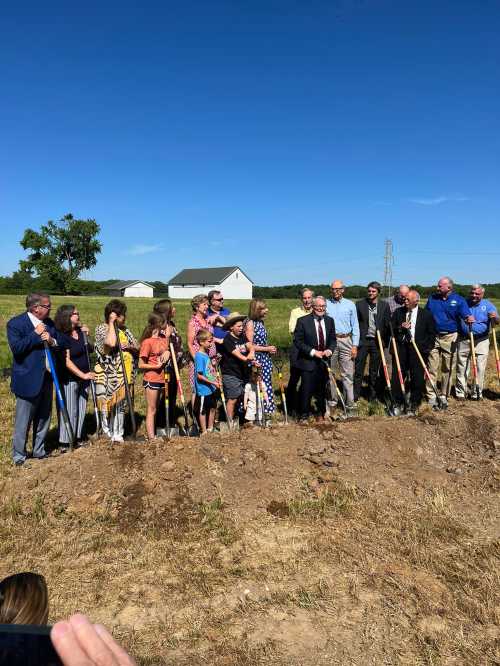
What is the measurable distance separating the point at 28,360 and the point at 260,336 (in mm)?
3452

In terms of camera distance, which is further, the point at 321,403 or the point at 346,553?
the point at 321,403

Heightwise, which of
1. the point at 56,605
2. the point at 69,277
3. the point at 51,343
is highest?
the point at 69,277

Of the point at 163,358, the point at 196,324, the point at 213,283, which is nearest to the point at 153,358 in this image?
the point at 163,358

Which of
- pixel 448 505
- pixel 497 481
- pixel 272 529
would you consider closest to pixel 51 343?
pixel 272 529

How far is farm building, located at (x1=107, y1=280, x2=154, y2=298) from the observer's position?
89188mm

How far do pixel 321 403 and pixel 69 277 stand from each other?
259 feet

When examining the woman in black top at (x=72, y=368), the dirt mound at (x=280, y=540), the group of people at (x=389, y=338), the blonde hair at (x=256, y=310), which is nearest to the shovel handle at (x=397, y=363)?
the group of people at (x=389, y=338)

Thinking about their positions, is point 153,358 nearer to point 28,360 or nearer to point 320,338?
point 28,360

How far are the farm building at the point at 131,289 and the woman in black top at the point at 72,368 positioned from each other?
3351 inches

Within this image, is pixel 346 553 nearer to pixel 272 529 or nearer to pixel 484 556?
pixel 272 529

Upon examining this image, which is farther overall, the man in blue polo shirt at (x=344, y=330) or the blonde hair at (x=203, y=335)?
the man in blue polo shirt at (x=344, y=330)

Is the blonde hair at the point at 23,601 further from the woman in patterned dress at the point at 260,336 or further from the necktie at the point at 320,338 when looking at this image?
the necktie at the point at 320,338

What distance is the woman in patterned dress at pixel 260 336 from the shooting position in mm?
7195

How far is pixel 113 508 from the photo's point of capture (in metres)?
5.20
